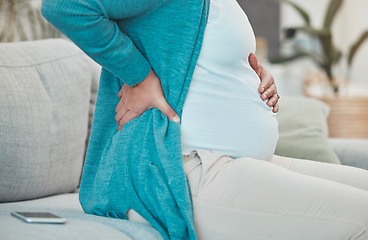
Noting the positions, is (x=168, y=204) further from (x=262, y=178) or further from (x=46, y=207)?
(x=46, y=207)

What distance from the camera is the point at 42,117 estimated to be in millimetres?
1323

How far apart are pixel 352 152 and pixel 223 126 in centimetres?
83

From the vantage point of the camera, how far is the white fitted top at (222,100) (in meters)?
1.00

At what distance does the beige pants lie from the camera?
2.98 feet

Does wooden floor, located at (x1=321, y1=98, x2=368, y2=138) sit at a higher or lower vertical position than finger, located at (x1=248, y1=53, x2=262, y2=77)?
lower

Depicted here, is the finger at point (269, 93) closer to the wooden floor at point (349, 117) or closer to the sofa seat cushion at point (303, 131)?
the sofa seat cushion at point (303, 131)

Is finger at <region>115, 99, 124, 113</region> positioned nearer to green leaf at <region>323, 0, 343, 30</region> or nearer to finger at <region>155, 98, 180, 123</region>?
finger at <region>155, 98, 180, 123</region>

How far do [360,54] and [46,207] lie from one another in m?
4.15

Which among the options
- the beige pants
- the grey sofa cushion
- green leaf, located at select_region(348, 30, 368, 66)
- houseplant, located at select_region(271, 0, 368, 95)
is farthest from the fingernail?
green leaf, located at select_region(348, 30, 368, 66)

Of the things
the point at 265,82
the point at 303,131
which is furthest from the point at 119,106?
the point at 303,131

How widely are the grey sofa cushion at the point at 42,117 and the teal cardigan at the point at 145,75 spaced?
0.29 meters

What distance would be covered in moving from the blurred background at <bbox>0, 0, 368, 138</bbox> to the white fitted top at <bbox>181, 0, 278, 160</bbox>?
87.9 inches

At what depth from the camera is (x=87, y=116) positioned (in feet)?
4.95

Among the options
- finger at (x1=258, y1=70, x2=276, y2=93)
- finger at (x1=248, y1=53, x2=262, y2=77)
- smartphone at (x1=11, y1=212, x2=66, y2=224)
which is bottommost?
smartphone at (x1=11, y1=212, x2=66, y2=224)
